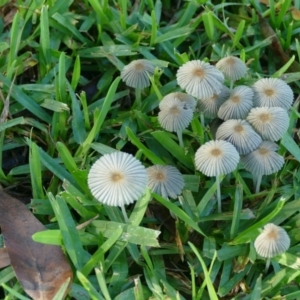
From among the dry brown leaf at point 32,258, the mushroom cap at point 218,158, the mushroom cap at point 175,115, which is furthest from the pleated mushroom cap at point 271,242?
the dry brown leaf at point 32,258

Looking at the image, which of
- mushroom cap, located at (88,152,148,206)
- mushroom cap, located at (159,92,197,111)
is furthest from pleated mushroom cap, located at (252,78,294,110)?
mushroom cap, located at (88,152,148,206)

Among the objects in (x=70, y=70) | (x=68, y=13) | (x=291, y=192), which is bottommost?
(x=291, y=192)

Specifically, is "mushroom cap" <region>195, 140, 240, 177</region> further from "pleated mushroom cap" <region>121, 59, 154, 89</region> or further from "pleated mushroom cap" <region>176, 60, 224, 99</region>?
"pleated mushroom cap" <region>121, 59, 154, 89</region>

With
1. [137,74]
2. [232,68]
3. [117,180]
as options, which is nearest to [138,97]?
[137,74]

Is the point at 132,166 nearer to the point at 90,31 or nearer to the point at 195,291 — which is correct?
the point at 195,291

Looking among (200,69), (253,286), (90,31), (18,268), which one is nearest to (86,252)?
(18,268)
